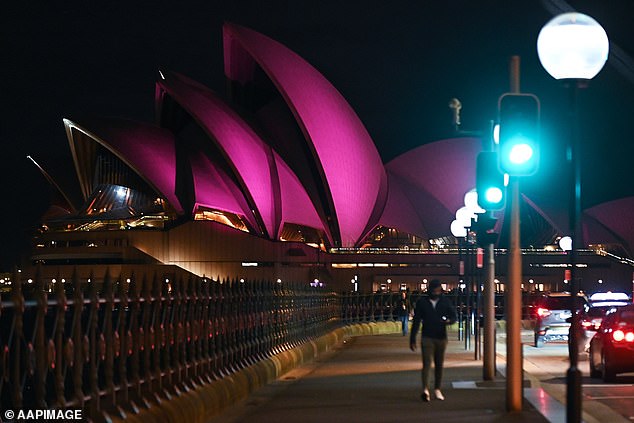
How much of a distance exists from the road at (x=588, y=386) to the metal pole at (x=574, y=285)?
3.61m

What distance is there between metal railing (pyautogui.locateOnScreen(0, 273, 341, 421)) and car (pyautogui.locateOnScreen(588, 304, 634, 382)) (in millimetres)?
5550

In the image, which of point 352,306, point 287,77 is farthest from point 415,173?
point 352,306

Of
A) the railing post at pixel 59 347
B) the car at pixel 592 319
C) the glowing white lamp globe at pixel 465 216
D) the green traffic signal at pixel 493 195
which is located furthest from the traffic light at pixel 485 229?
the glowing white lamp globe at pixel 465 216

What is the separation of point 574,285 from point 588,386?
856 cm

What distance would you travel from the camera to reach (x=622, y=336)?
17.4 m

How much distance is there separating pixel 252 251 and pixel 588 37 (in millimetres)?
70525

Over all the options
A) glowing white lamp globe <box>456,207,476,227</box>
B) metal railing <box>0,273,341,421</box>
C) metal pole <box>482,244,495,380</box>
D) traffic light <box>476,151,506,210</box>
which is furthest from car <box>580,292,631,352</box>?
traffic light <box>476,151,506,210</box>

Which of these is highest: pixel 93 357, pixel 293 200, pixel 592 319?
pixel 293 200

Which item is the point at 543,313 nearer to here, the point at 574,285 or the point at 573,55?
the point at 574,285

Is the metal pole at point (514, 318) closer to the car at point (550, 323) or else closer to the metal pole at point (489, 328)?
the metal pole at point (489, 328)

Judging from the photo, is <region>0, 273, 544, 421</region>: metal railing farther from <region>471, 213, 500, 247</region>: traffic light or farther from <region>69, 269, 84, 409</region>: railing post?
<region>471, 213, 500, 247</region>: traffic light

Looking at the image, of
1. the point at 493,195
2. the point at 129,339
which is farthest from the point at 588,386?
the point at 129,339

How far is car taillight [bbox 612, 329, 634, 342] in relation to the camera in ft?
56.9

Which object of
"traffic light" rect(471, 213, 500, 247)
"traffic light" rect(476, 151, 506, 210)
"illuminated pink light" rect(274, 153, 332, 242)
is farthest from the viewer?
"illuminated pink light" rect(274, 153, 332, 242)
